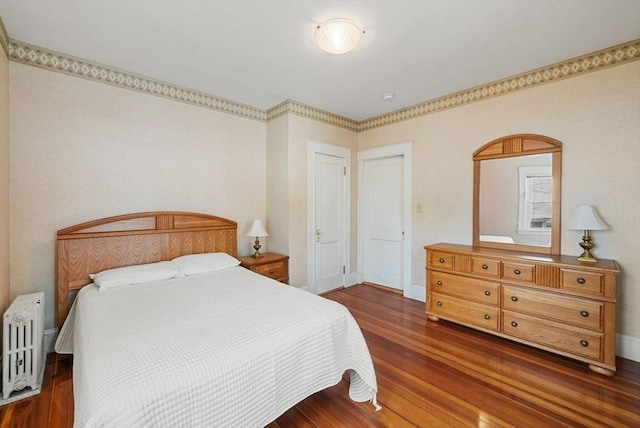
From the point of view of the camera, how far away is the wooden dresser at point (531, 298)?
2123 mm

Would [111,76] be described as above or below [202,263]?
above

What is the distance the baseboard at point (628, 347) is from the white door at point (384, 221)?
7.18 feet

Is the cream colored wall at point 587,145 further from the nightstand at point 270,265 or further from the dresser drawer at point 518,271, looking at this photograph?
the nightstand at point 270,265

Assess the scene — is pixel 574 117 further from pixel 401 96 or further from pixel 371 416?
pixel 371 416

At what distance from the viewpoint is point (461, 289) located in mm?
2854

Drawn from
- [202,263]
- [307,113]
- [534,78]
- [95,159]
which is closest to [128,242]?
[202,263]

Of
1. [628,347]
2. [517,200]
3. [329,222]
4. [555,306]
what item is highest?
[517,200]

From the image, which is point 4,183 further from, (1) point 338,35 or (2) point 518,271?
(2) point 518,271

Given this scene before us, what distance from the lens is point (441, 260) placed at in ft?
9.91

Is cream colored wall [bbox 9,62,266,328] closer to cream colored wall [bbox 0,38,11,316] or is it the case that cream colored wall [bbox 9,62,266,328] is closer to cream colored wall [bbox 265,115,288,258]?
cream colored wall [bbox 0,38,11,316]

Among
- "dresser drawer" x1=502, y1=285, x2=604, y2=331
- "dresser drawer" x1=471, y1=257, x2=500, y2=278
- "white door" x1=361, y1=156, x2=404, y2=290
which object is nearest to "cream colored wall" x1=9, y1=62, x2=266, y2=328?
"white door" x1=361, y1=156, x2=404, y2=290

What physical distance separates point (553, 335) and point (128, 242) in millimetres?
3904

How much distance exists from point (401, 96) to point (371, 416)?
10.6ft

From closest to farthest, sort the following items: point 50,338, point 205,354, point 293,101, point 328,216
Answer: point 205,354 → point 50,338 → point 293,101 → point 328,216
